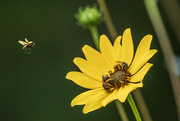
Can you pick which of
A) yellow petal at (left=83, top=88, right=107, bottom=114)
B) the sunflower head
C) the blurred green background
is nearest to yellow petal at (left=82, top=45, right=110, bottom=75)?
yellow petal at (left=83, top=88, right=107, bottom=114)

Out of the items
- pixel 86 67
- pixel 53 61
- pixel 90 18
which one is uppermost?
pixel 53 61

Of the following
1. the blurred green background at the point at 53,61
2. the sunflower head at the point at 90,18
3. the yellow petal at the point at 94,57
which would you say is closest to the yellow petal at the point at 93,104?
the yellow petal at the point at 94,57

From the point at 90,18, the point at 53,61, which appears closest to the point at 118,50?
the point at 90,18

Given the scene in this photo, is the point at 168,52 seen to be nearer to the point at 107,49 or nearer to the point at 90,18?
the point at 107,49

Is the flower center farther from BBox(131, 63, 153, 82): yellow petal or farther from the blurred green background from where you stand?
the blurred green background

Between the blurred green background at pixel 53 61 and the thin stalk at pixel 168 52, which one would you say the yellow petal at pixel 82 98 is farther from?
the blurred green background at pixel 53 61

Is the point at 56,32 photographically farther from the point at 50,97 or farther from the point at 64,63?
the point at 50,97

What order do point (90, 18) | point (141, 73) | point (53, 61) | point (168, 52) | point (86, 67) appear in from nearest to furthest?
point (141, 73) < point (86, 67) < point (168, 52) < point (90, 18) < point (53, 61)
